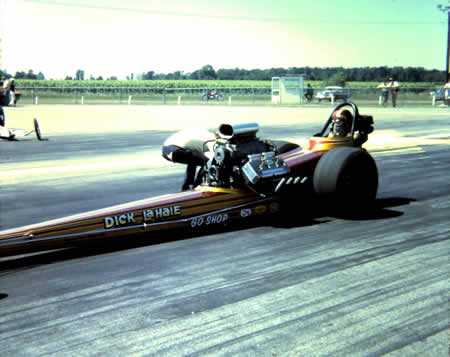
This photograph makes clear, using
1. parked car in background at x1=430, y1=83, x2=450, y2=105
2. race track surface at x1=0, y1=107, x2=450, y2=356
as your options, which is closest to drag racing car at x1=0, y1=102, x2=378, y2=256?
race track surface at x1=0, y1=107, x2=450, y2=356

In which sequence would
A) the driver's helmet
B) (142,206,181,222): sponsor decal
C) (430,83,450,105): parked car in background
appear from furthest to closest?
(430,83,450,105): parked car in background, the driver's helmet, (142,206,181,222): sponsor decal

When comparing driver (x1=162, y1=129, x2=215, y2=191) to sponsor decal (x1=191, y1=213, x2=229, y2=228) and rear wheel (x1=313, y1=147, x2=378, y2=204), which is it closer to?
sponsor decal (x1=191, y1=213, x2=229, y2=228)

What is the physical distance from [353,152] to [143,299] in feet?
12.7

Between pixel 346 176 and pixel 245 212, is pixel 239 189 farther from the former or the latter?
pixel 346 176

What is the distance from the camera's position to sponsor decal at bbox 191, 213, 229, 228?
6809mm

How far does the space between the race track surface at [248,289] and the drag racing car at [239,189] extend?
23 centimetres

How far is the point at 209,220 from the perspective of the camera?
694 centimetres

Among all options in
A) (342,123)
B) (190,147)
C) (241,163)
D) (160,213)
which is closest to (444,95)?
(342,123)

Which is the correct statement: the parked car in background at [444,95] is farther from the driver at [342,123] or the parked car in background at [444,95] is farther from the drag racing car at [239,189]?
the drag racing car at [239,189]

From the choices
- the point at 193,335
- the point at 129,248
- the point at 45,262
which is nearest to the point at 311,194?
the point at 129,248

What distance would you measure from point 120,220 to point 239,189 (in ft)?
5.13

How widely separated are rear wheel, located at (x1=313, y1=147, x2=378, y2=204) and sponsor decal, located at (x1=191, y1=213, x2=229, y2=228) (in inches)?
52.8

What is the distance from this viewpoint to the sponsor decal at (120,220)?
608cm

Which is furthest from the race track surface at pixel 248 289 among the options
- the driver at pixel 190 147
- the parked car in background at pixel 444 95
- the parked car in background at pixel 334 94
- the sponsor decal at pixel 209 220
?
the parked car in background at pixel 334 94
